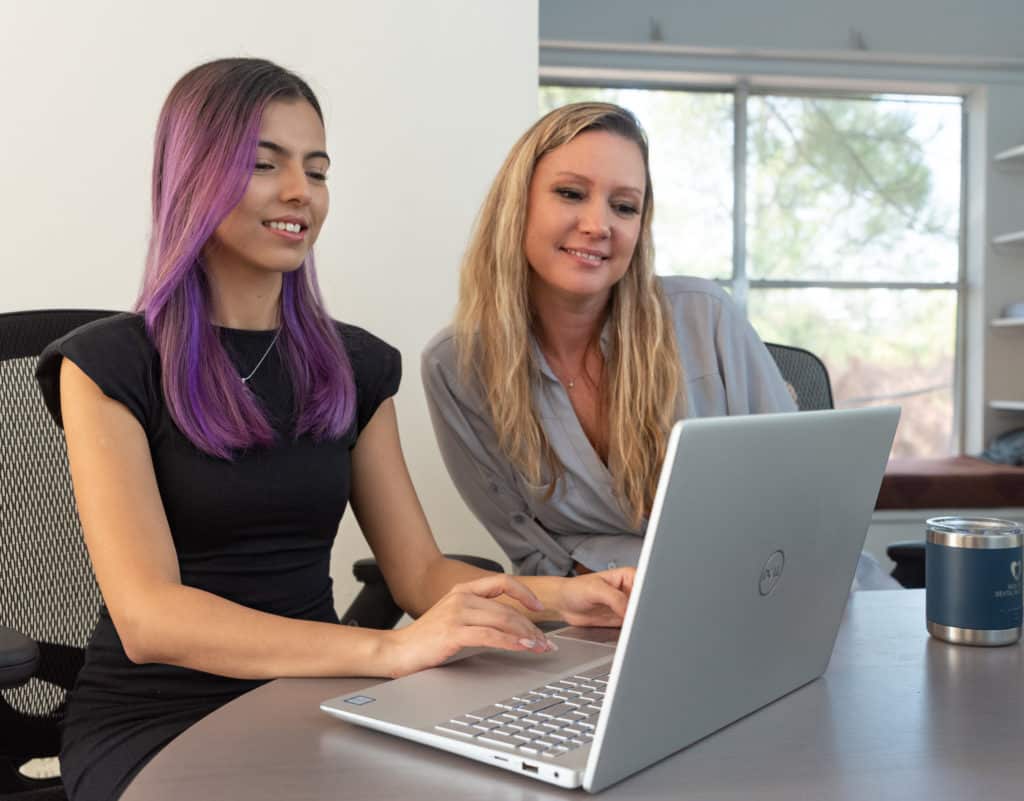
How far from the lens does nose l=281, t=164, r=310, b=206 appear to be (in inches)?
52.5

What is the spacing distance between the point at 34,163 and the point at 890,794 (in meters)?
1.85

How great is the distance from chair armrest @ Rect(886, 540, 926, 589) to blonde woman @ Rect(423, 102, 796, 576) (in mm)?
303

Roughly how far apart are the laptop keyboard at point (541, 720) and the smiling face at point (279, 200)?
0.70 m

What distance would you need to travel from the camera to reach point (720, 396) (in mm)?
1841

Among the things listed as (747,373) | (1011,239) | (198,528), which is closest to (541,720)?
(198,528)

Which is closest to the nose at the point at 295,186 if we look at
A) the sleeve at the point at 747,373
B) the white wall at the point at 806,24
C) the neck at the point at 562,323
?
the neck at the point at 562,323

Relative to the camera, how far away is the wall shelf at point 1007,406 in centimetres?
459

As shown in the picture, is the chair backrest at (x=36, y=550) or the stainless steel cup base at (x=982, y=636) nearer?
the stainless steel cup base at (x=982, y=636)

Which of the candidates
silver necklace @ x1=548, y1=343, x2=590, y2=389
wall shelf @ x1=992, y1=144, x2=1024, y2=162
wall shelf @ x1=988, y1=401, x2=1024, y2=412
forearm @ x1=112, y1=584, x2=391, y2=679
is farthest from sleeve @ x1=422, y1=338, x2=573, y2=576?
wall shelf @ x1=992, y1=144, x2=1024, y2=162

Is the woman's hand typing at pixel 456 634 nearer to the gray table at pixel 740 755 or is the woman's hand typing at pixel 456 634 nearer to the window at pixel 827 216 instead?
the gray table at pixel 740 755

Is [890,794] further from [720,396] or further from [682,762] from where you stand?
[720,396]

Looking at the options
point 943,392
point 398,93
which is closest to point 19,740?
point 398,93

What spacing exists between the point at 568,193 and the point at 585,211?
1.8 inches

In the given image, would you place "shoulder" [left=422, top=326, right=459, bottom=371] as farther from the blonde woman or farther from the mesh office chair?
the mesh office chair
